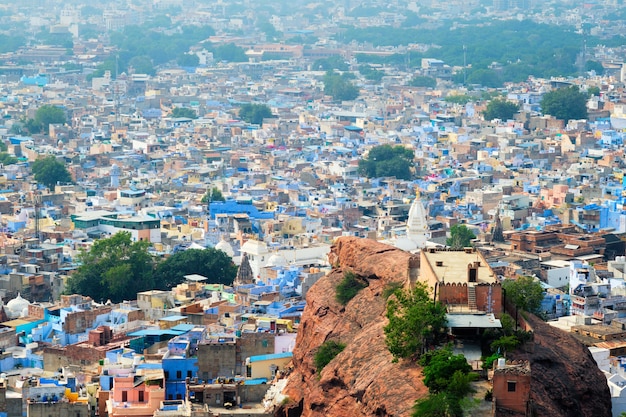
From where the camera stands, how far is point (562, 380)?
22.6m

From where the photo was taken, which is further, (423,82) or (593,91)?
(423,82)

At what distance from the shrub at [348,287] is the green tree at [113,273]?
1177 centimetres

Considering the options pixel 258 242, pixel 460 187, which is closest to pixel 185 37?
pixel 460 187

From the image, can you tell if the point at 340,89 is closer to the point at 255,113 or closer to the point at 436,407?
the point at 255,113

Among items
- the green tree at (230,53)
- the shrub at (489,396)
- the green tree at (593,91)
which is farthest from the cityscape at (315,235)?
the green tree at (230,53)

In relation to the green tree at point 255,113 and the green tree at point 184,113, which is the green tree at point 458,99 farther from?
the green tree at point 184,113

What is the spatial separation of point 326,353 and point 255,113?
196ft

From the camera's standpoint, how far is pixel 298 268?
131ft

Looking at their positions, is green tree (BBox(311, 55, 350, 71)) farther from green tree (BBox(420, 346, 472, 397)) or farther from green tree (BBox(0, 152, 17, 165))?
green tree (BBox(420, 346, 472, 397))

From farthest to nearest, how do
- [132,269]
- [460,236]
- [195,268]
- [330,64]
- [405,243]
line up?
[330,64], [460,236], [405,243], [195,268], [132,269]

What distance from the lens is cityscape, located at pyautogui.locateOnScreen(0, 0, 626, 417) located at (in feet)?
76.6

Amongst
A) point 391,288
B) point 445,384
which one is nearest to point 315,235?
point 391,288

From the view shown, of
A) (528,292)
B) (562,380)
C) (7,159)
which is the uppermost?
(562,380)

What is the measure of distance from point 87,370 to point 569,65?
8443 cm
